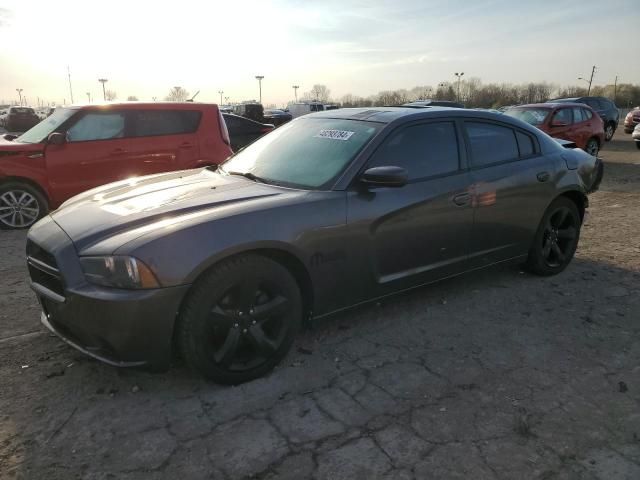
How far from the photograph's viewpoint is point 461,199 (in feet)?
12.9

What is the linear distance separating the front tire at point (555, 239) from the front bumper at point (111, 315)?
3372 mm

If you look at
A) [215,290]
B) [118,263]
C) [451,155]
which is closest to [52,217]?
[118,263]

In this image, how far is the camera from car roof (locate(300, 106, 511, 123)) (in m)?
3.85

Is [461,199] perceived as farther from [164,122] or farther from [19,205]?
[19,205]

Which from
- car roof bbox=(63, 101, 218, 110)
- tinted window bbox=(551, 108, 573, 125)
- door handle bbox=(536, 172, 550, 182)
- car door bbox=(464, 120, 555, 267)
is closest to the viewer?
car door bbox=(464, 120, 555, 267)

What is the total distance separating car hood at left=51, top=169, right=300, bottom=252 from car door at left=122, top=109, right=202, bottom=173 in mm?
3369

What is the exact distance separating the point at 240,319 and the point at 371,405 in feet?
2.85

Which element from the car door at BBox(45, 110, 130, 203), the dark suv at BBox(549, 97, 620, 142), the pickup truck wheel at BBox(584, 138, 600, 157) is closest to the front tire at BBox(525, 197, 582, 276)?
the car door at BBox(45, 110, 130, 203)

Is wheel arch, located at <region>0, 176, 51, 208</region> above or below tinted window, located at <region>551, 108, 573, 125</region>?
below

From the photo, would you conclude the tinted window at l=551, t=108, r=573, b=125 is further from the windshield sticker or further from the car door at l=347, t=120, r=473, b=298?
the windshield sticker

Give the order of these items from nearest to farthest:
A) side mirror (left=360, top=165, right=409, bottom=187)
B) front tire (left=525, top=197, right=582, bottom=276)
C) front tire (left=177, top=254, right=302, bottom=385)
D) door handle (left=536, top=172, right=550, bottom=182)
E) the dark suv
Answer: front tire (left=177, top=254, right=302, bottom=385) < side mirror (left=360, top=165, right=409, bottom=187) < door handle (left=536, top=172, right=550, bottom=182) < front tire (left=525, top=197, right=582, bottom=276) < the dark suv

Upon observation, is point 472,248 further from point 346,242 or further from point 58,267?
point 58,267

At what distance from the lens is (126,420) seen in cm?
270

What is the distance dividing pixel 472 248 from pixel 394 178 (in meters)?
1.22
